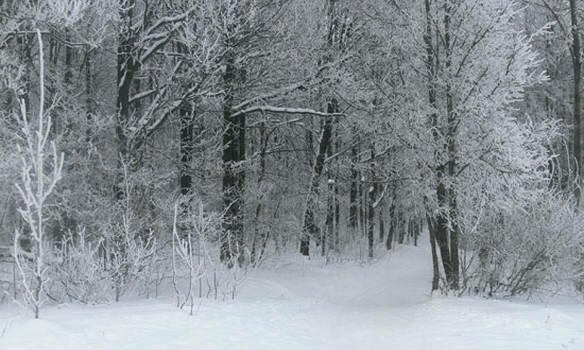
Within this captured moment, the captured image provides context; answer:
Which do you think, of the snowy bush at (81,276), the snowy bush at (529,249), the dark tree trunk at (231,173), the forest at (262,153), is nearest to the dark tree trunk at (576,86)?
the forest at (262,153)

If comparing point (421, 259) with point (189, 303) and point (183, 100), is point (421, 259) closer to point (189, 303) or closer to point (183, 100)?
point (183, 100)

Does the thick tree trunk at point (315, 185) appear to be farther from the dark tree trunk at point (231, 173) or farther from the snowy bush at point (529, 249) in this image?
the snowy bush at point (529, 249)

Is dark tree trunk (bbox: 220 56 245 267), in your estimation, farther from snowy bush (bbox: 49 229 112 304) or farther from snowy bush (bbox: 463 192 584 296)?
snowy bush (bbox: 463 192 584 296)

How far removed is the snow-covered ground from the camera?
6.65m

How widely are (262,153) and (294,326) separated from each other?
937 centimetres

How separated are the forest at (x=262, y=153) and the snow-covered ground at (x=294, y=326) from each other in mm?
553

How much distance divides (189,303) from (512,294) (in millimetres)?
7948

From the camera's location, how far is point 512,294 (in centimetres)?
1253

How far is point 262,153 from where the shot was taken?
17750 mm

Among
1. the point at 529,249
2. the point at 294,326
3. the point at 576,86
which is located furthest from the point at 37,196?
the point at 576,86

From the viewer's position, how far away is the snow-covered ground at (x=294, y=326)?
6.65m

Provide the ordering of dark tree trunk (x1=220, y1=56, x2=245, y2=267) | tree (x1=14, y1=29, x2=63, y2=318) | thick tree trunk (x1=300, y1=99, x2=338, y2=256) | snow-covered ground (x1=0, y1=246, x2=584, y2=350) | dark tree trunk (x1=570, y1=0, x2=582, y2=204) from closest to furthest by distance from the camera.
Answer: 1. tree (x1=14, y1=29, x2=63, y2=318)
2. snow-covered ground (x1=0, y1=246, x2=584, y2=350)
3. dark tree trunk (x1=220, y1=56, x2=245, y2=267)
4. dark tree trunk (x1=570, y1=0, x2=582, y2=204)
5. thick tree trunk (x1=300, y1=99, x2=338, y2=256)

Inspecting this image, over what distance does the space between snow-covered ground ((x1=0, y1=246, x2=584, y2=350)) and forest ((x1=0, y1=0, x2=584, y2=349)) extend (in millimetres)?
553

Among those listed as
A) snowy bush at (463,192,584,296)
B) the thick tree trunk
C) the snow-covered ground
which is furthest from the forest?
the snow-covered ground
